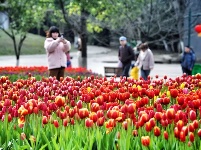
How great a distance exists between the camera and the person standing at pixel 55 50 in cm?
1195

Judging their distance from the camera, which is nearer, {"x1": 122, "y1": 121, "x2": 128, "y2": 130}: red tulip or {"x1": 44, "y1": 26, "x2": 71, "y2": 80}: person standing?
{"x1": 122, "y1": 121, "x2": 128, "y2": 130}: red tulip

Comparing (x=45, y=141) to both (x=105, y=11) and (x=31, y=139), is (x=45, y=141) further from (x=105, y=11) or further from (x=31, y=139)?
(x=105, y=11)

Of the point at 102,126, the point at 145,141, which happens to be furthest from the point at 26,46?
the point at 145,141

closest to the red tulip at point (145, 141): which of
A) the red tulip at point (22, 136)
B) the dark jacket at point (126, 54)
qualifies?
the red tulip at point (22, 136)

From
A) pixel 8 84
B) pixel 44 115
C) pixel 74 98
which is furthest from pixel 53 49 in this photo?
pixel 44 115

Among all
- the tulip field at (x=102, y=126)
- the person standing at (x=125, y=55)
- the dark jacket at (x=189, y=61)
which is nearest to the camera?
the tulip field at (x=102, y=126)

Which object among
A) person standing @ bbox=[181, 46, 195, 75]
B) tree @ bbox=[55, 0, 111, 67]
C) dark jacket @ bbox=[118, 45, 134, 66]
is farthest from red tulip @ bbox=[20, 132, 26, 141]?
tree @ bbox=[55, 0, 111, 67]

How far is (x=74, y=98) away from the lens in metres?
5.91

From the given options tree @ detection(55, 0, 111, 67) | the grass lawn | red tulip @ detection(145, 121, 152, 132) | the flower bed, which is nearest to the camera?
red tulip @ detection(145, 121, 152, 132)

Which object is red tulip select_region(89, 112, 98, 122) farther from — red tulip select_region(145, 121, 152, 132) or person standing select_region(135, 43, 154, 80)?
person standing select_region(135, 43, 154, 80)

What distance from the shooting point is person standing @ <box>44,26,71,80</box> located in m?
12.0

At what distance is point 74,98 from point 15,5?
19.0 meters

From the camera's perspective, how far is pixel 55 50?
12367 millimetres

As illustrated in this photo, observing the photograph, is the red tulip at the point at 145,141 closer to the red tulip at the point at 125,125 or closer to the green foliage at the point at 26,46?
the red tulip at the point at 125,125
